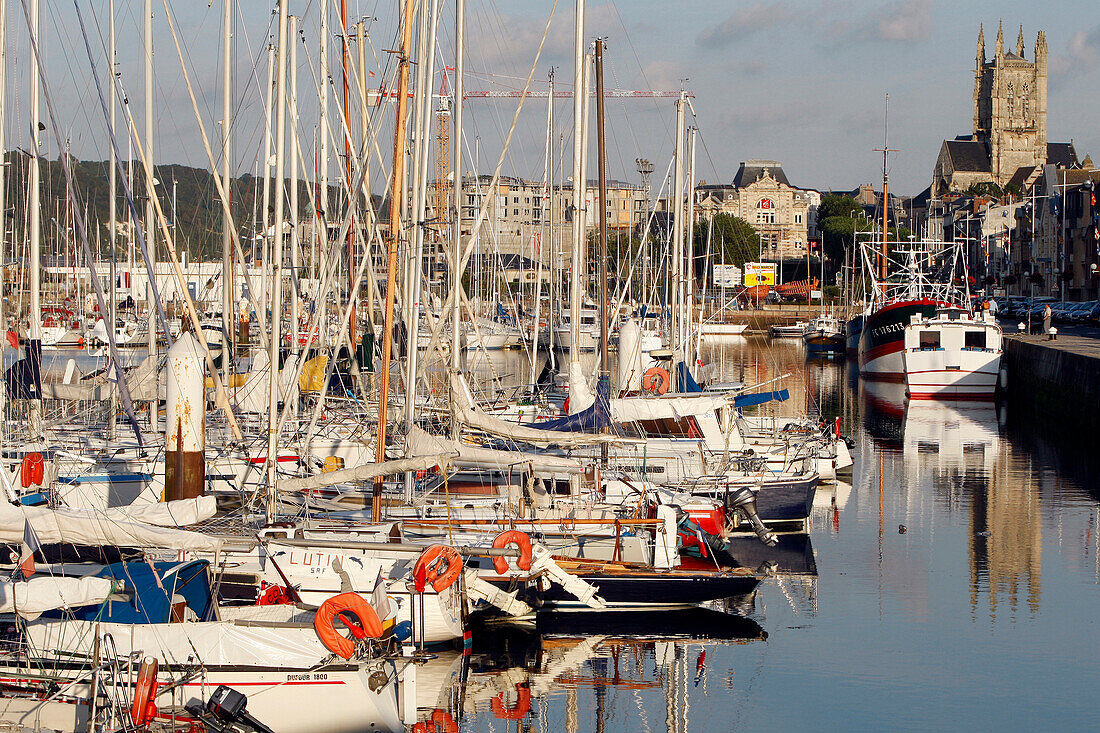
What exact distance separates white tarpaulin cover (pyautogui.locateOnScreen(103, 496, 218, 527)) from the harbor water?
3.98 meters

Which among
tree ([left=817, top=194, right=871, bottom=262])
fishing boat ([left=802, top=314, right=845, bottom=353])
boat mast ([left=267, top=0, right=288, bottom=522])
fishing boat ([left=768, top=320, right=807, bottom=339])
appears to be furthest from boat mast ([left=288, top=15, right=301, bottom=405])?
tree ([left=817, top=194, right=871, bottom=262])

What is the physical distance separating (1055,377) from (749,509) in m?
30.8

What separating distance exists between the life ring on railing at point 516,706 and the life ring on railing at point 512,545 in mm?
2064

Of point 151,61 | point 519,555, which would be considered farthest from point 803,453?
point 151,61

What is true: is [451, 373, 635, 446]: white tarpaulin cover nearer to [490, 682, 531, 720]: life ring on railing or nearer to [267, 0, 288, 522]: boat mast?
[267, 0, 288, 522]: boat mast

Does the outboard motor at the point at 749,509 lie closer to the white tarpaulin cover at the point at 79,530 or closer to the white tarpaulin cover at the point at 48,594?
the white tarpaulin cover at the point at 79,530

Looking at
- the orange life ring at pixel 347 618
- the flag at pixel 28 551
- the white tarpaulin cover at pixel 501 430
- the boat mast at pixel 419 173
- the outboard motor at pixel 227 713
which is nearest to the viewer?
the outboard motor at pixel 227 713

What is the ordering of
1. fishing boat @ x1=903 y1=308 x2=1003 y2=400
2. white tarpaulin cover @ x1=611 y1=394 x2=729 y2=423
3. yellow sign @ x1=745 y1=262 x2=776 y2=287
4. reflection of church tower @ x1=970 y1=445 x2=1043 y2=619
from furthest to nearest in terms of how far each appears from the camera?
yellow sign @ x1=745 y1=262 x2=776 y2=287, fishing boat @ x1=903 y1=308 x2=1003 y2=400, white tarpaulin cover @ x1=611 y1=394 x2=729 y2=423, reflection of church tower @ x1=970 y1=445 x2=1043 y2=619

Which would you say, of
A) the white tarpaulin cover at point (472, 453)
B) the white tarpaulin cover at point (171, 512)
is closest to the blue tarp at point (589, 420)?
the white tarpaulin cover at point (472, 453)

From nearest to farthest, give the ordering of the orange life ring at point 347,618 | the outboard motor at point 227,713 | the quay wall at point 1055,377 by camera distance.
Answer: the outboard motor at point 227,713
the orange life ring at point 347,618
the quay wall at point 1055,377

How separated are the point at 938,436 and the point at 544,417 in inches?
821

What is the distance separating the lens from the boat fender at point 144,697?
12.4m

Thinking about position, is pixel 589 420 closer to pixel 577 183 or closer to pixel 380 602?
pixel 577 183

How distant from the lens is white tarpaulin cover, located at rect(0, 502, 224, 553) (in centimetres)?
1577
